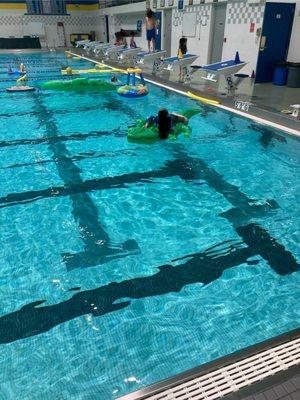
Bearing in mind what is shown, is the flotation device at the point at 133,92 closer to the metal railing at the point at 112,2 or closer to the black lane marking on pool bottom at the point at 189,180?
the black lane marking on pool bottom at the point at 189,180

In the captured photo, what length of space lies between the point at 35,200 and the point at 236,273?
2.70m

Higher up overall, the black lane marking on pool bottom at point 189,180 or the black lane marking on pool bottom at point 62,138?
the black lane marking on pool bottom at point 62,138

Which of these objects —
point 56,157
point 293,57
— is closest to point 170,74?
point 293,57

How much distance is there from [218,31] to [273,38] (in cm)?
364

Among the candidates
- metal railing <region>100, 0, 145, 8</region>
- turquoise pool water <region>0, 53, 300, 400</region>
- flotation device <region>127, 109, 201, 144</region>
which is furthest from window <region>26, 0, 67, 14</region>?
flotation device <region>127, 109, 201, 144</region>

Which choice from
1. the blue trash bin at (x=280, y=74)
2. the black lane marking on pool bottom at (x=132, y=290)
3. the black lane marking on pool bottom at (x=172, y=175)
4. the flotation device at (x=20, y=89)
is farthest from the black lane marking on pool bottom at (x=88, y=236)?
the blue trash bin at (x=280, y=74)

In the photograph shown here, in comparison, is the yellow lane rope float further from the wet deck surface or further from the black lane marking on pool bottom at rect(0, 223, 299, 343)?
the wet deck surface

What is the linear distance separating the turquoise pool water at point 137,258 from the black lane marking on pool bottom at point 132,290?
0.04ft

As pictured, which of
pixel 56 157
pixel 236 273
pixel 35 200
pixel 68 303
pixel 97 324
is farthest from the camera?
pixel 56 157

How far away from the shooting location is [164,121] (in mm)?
5723

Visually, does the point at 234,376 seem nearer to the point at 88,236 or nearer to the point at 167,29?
the point at 88,236

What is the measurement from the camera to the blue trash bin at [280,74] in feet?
32.9

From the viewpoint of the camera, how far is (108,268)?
311 cm

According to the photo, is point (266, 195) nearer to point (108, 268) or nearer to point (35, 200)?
point (108, 268)
